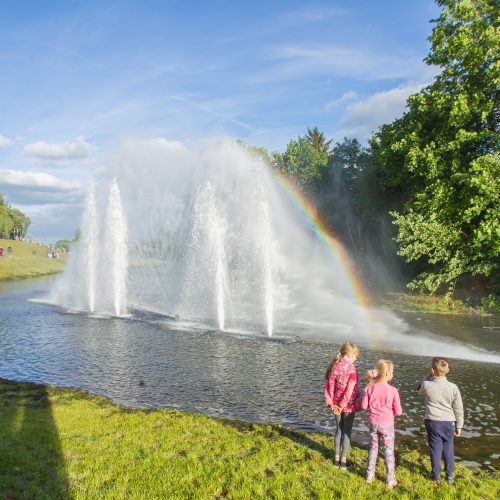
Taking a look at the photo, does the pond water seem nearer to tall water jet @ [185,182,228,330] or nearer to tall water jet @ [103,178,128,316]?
tall water jet @ [185,182,228,330]

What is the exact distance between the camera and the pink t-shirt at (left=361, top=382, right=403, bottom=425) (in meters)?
7.79

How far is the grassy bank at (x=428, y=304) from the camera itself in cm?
3309

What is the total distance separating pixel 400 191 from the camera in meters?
41.0

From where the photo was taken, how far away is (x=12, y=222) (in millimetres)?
147250

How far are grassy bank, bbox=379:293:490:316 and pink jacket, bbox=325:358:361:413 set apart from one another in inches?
1081

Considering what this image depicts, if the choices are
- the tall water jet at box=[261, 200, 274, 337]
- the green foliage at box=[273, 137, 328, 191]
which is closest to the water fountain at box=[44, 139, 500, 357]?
the tall water jet at box=[261, 200, 274, 337]

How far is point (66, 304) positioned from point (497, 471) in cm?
3404

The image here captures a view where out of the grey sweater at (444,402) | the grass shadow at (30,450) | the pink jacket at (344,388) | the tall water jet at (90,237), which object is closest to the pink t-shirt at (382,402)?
the pink jacket at (344,388)

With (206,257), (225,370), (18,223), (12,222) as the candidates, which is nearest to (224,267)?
(206,257)

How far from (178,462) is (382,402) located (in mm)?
3921

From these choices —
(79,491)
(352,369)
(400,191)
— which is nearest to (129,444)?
(79,491)

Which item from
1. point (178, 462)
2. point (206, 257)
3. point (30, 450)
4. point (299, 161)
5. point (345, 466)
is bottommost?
point (30, 450)

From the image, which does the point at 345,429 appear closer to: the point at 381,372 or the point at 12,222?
the point at 381,372

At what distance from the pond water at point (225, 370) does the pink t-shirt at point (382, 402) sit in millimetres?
2802
